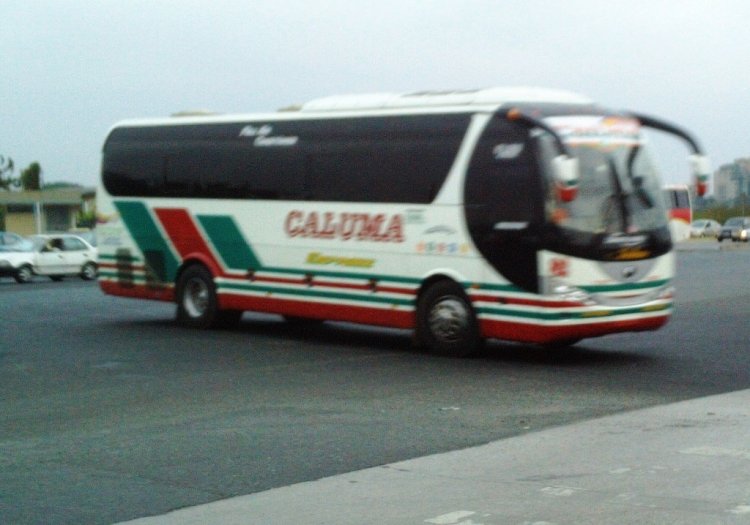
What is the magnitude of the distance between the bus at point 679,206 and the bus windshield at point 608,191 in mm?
52127

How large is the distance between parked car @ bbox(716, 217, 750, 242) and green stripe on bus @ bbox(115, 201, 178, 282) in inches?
2201

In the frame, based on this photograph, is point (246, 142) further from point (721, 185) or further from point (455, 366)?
point (721, 185)

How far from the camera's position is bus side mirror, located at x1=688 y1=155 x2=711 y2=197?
1609 cm

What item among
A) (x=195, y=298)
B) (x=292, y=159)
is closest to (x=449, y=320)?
(x=292, y=159)

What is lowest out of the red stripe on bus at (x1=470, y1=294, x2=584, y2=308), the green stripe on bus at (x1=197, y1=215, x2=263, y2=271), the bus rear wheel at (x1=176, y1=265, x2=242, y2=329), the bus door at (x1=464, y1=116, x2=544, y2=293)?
the bus rear wheel at (x1=176, y1=265, x2=242, y2=329)

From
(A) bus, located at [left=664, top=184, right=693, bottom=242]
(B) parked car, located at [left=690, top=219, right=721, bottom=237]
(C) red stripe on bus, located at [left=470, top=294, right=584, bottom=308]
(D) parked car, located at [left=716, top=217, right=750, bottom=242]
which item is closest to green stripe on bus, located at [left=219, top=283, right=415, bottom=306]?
(C) red stripe on bus, located at [left=470, top=294, right=584, bottom=308]

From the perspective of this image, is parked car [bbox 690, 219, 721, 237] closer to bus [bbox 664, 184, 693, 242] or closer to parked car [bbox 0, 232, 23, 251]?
bus [bbox 664, 184, 693, 242]

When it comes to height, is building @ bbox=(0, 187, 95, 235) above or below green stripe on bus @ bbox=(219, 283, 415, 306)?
below

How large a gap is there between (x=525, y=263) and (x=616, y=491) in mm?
7490

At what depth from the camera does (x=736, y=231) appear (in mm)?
72750

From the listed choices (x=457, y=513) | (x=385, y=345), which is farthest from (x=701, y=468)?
(x=385, y=345)

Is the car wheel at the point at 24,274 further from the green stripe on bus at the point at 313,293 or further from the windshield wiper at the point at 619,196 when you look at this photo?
the windshield wiper at the point at 619,196

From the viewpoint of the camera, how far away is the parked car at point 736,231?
71.9 m

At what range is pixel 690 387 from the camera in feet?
42.9
